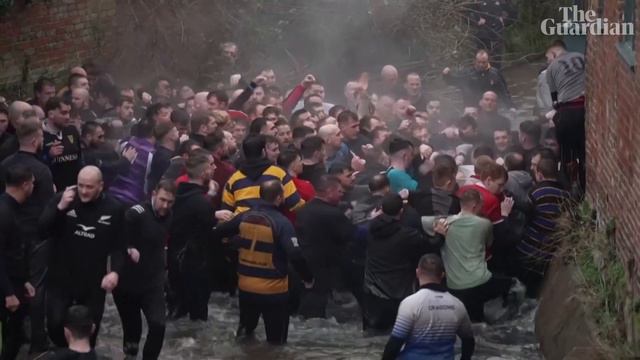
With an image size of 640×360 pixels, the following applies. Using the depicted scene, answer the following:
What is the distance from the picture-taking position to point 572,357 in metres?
10.0

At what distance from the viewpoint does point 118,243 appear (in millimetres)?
10734

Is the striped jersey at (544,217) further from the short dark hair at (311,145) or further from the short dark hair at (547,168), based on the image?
the short dark hair at (311,145)

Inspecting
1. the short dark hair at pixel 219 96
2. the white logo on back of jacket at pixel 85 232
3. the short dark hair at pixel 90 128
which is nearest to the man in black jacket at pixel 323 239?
the white logo on back of jacket at pixel 85 232

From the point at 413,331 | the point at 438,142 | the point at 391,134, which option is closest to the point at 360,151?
the point at 391,134

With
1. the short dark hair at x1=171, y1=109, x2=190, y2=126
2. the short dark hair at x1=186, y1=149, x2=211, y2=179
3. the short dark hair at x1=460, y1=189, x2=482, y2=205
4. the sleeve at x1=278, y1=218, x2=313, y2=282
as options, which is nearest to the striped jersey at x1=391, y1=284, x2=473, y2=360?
the sleeve at x1=278, y1=218, x2=313, y2=282

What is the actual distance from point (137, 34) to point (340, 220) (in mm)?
10340

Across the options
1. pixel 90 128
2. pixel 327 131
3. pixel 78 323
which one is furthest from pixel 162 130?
pixel 78 323

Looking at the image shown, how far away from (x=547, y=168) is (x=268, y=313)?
9.96ft

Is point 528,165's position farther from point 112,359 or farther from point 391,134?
point 112,359

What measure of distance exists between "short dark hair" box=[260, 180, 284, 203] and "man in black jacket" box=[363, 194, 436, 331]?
0.95 metres

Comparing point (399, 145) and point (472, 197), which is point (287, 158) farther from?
point (472, 197)

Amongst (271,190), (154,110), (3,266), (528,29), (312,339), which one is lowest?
(312,339)

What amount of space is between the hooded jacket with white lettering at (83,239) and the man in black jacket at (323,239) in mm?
2124

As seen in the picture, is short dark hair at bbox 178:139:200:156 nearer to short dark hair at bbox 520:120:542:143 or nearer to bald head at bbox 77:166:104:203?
bald head at bbox 77:166:104:203
